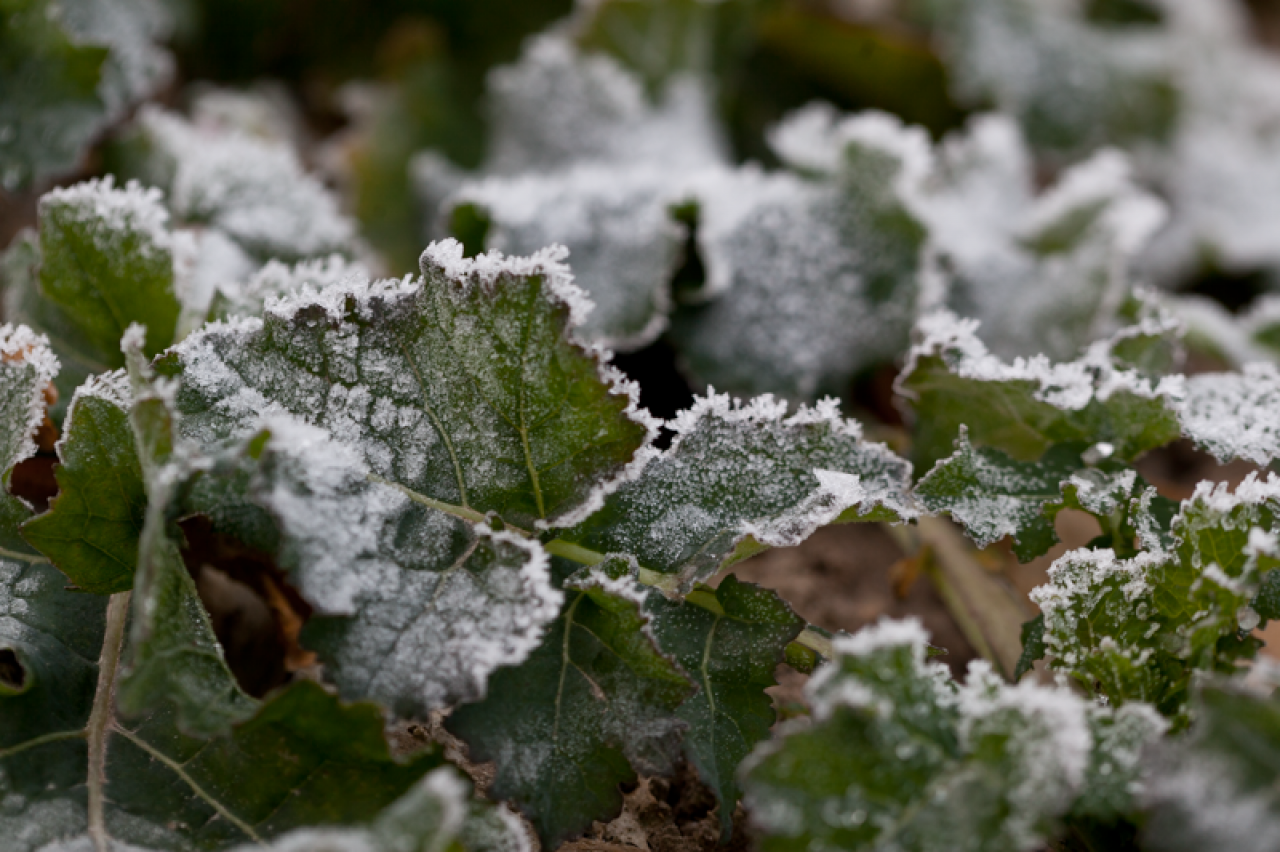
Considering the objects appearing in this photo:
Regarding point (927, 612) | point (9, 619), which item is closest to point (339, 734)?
point (9, 619)

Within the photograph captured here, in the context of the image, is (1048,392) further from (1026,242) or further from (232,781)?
(232,781)

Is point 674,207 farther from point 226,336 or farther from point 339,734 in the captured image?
point 339,734

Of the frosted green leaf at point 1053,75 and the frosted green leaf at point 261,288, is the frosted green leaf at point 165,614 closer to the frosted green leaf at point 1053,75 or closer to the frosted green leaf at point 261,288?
the frosted green leaf at point 261,288

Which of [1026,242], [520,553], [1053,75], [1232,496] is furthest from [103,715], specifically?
[1053,75]

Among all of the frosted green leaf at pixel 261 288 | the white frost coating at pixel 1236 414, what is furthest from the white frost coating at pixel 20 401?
the white frost coating at pixel 1236 414

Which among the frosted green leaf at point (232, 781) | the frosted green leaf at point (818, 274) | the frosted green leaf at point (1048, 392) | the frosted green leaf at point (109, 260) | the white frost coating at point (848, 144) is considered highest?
the white frost coating at point (848, 144)
